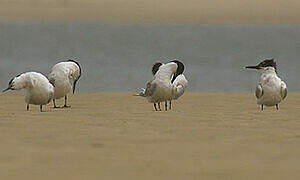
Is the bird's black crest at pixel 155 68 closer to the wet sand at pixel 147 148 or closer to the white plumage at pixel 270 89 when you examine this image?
the white plumage at pixel 270 89

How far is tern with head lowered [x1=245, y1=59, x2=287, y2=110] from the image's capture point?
1349 centimetres

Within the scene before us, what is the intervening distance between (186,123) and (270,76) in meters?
4.59

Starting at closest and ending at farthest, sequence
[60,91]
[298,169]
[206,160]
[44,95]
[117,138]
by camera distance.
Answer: [298,169] < [206,160] < [117,138] < [44,95] < [60,91]

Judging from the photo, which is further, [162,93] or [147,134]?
[162,93]

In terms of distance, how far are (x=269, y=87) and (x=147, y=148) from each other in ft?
22.6

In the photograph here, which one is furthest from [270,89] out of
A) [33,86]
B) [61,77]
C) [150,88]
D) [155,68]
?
[33,86]

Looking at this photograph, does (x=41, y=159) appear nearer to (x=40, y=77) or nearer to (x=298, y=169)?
(x=298, y=169)

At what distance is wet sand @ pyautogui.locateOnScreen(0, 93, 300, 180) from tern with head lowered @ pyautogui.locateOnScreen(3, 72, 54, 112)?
177cm

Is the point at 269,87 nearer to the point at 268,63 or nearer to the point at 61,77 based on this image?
the point at 268,63

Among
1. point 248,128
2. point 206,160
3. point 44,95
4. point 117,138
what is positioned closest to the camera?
point 206,160

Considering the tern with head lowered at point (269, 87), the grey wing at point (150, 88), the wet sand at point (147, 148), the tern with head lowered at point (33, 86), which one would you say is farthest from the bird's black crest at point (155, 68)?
the wet sand at point (147, 148)

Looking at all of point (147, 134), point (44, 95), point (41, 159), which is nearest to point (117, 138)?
point (147, 134)

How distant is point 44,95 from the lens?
39.1ft

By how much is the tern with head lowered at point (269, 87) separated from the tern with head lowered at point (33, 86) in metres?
3.90
